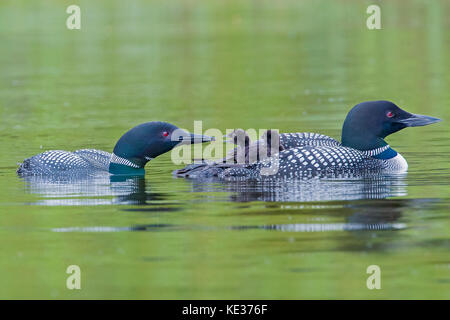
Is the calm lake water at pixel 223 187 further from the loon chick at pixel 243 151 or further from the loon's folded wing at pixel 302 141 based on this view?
the loon's folded wing at pixel 302 141

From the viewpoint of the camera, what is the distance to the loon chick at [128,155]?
29.7 feet

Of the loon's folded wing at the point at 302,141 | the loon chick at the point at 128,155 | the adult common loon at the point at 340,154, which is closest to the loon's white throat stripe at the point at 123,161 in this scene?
the loon chick at the point at 128,155

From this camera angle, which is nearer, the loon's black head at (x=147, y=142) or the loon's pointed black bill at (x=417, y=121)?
the loon's black head at (x=147, y=142)

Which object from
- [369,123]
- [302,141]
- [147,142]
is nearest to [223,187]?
[147,142]

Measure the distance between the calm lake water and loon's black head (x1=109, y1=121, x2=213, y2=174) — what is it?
0.26 meters

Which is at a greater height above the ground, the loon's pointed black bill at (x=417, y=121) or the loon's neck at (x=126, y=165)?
the loon's pointed black bill at (x=417, y=121)

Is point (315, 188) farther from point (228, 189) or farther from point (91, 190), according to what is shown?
point (91, 190)

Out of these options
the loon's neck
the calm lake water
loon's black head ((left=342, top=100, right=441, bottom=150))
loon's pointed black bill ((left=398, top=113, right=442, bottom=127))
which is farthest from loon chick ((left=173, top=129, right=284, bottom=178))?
loon's pointed black bill ((left=398, top=113, right=442, bottom=127))

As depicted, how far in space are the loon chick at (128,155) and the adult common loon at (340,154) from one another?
0.27 metres

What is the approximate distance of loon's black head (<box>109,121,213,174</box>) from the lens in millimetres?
9039

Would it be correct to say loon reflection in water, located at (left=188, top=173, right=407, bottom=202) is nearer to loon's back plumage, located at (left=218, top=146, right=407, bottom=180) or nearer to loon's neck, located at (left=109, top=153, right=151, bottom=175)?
loon's back plumage, located at (left=218, top=146, right=407, bottom=180)
